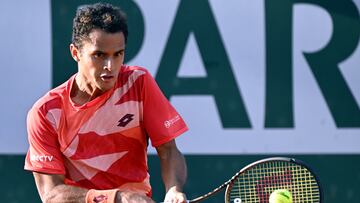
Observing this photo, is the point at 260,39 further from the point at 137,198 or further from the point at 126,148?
the point at 137,198

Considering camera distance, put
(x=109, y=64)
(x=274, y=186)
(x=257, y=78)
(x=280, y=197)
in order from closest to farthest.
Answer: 1. (x=109, y=64)
2. (x=280, y=197)
3. (x=274, y=186)
4. (x=257, y=78)

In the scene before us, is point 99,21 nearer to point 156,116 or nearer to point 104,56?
point 104,56

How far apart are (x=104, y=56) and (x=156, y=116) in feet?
1.28

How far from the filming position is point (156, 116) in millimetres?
4324

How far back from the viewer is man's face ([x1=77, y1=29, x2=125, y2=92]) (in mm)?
4094

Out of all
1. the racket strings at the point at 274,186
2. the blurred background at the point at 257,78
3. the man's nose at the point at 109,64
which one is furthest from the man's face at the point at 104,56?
the blurred background at the point at 257,78

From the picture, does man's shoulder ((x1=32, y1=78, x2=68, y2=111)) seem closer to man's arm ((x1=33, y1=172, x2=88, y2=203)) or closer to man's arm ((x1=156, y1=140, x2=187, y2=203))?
man's arm ((x1=33, y1=172, x2=88, y2=203))

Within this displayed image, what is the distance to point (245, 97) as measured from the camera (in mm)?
6164

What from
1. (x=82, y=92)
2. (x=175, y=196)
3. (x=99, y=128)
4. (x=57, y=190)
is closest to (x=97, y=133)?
(x=99, y=128)

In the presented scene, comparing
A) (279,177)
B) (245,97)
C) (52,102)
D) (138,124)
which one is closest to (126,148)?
(138,124)

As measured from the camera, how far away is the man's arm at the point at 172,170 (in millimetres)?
4172

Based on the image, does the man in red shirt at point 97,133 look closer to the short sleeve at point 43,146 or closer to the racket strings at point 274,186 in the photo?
the short sleeve at point 43,146

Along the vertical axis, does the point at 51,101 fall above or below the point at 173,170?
above

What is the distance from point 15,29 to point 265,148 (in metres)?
1.77
